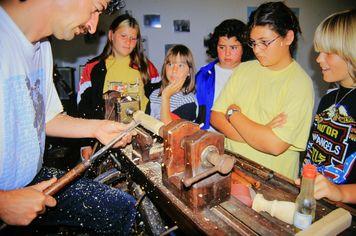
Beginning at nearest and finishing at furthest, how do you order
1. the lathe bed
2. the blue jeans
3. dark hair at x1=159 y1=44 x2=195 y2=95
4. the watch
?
the lathe bed
the blue jeans
the watch
dark hair at x1=159 y1=44 x2=195 y2=95

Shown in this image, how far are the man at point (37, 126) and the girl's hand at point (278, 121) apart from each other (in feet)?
3.54

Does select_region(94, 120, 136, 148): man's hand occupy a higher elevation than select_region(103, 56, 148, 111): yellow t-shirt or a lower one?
lower

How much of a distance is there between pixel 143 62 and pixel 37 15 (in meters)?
2.07

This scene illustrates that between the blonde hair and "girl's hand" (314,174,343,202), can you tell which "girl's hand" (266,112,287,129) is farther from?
"girl's hand" (314,174,343,202)

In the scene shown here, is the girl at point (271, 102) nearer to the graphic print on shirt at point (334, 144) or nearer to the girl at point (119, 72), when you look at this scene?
the graphic print on shirt at point (334, 144)

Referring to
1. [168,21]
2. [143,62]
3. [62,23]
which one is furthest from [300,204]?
[168,21]

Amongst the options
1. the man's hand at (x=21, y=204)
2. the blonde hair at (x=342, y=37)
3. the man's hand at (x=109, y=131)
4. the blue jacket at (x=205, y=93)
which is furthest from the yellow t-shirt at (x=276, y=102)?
the man's hand at (x=21, y=204)

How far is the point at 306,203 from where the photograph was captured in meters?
1.15

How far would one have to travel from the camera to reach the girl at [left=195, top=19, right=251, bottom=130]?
2965 millimetres

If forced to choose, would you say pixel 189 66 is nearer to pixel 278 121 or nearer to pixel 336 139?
pixel 278 121

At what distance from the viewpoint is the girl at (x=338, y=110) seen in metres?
1.68

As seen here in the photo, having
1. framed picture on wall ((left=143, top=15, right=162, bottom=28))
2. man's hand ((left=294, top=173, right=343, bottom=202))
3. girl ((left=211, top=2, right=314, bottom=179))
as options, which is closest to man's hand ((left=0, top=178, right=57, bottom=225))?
man's hand ((left=294, top=173, right=343, bottom=202))

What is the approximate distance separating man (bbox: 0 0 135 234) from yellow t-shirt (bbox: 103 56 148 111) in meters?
1.30

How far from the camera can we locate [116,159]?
6.75ft
